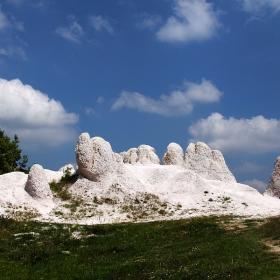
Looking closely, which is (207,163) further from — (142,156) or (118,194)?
(118,194)

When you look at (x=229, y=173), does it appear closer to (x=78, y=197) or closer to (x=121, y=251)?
(x=78, y=197)

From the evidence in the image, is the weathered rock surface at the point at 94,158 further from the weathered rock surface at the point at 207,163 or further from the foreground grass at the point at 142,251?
the weathered rock surface at the point at 207,163

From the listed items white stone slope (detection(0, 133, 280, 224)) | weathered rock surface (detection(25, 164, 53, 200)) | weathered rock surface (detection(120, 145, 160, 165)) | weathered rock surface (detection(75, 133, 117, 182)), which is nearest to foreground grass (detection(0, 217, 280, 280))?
white stone slope (detection(0, 133, 280, 224))

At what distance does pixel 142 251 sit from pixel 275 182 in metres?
30.0

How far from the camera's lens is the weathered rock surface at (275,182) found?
140ft

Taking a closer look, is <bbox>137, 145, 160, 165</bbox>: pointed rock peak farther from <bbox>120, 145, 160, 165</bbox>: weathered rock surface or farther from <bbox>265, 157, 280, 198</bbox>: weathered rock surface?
<bbox>265, 157, 280, 198</bbox>: weathered rock surface

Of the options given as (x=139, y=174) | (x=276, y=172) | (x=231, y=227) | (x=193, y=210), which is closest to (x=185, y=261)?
(x=231, y=227)

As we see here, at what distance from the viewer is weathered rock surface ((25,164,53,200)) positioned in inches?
1278

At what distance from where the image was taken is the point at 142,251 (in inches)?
709

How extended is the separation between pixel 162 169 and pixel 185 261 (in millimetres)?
26859

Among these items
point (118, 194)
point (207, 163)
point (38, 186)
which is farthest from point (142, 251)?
point (207, 163)

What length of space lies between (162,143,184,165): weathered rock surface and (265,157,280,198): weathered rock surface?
11.7 metres

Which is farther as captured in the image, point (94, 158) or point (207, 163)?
point (207, 163)

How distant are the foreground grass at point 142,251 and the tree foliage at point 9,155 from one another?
28.3 metres
